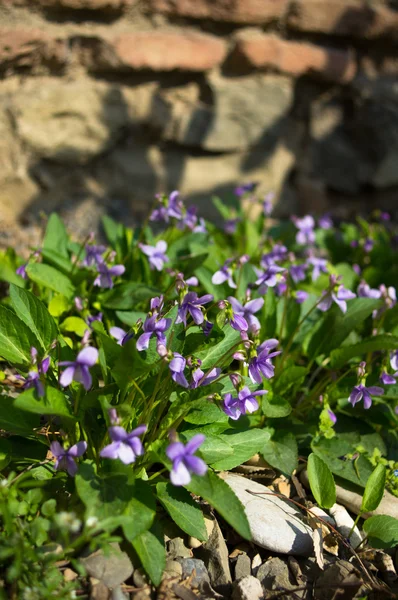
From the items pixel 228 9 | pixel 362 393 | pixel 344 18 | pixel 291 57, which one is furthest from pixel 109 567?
pixel 344 18

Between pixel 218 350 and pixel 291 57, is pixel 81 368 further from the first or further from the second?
pixel 291 57

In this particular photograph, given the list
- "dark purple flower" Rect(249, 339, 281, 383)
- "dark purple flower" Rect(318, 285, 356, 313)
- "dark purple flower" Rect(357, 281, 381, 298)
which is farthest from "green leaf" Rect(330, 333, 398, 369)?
"dark purple flower" Rect(249, 339, 281, 383)

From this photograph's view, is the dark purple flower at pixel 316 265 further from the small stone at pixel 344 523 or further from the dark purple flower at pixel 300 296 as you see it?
the small stone at pixel 344 523

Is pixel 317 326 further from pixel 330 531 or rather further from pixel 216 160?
pixel 216 160

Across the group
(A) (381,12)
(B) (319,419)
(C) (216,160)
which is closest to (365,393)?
(B) (319,419)

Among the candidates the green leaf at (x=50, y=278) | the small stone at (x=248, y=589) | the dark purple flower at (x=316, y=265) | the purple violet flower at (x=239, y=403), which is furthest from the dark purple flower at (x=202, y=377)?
the dark purple flower at (x=316, y=265)

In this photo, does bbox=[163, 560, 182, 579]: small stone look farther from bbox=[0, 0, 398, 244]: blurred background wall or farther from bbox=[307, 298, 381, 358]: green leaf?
bbox=[0, 0, 398, 244]: blurred background wall
